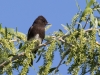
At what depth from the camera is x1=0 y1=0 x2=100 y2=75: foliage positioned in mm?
2221

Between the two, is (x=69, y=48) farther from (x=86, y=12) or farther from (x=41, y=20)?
(x=41, y=20)

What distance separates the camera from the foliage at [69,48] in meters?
2.22

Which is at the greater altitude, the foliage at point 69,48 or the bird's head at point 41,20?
the bird's head at point 41,20

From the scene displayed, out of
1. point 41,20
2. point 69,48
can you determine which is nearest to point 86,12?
point 69,48

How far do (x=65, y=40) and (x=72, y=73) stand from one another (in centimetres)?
43

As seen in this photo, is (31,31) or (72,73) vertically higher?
(31,31)

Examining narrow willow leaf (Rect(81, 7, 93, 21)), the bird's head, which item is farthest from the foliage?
the bird's head

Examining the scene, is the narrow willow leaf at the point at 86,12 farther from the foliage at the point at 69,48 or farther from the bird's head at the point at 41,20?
the bird's head at the point at 41,20

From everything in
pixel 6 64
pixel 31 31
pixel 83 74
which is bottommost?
pixel 83 74

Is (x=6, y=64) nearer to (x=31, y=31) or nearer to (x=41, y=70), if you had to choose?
(x=41, y=70)

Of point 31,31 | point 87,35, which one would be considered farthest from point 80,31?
point 31,31

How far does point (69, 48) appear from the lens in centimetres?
252

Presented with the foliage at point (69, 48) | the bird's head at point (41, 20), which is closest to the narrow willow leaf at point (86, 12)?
the foliage at point (69, 48)

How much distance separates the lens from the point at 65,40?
2.54m
